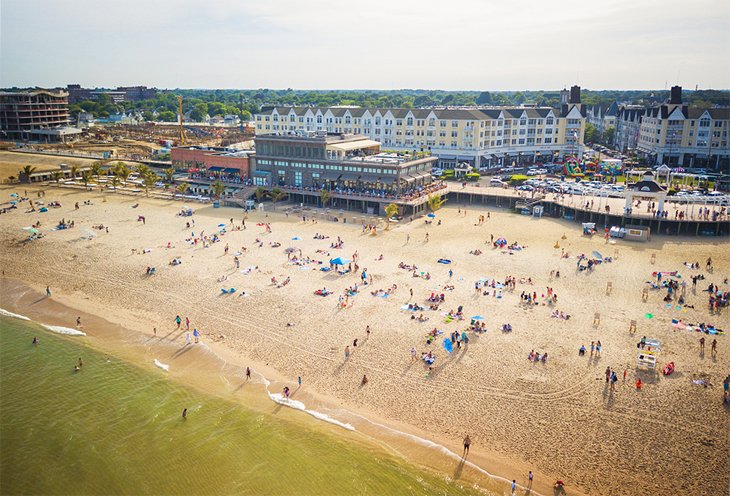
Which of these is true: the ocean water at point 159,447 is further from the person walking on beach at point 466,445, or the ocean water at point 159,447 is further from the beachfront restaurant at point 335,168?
the beachfront restaurant at point 335,168

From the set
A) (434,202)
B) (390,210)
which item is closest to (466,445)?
(390,210)

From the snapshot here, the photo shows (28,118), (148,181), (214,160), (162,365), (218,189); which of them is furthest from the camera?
(28,118)

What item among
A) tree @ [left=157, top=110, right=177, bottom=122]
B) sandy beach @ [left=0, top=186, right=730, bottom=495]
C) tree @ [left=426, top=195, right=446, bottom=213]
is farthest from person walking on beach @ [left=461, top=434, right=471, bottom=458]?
tree @ [left=157, top=110, right=177, bottom=122]

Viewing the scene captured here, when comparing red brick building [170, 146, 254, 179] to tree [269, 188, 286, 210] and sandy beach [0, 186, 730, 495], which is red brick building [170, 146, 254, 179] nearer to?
tree [269, 188, 286, 210]

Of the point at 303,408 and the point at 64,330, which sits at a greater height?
the point at 64,330

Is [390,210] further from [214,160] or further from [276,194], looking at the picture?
[214,160]
